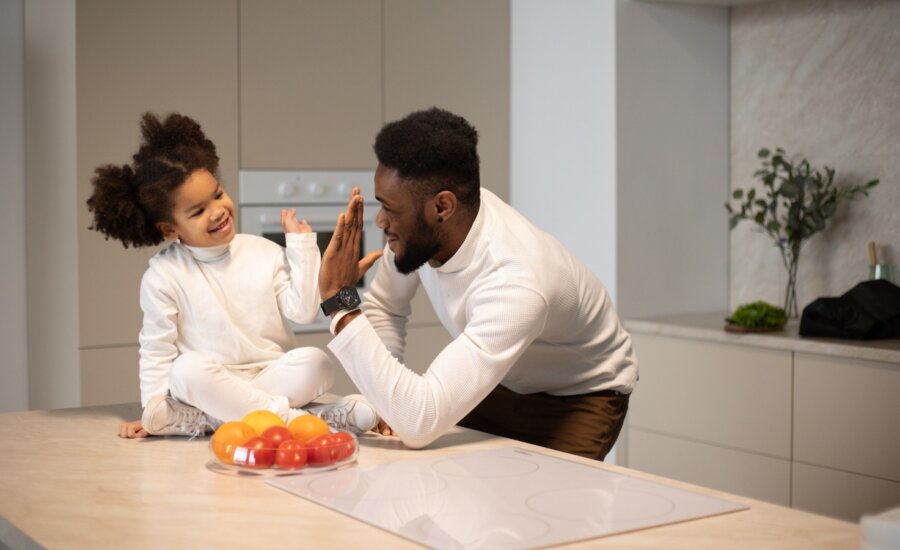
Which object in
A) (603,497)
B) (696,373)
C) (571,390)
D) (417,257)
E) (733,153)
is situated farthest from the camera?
(733,153)

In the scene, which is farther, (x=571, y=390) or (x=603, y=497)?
(x=571, y=390)

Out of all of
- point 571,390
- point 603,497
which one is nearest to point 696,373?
point 571,390

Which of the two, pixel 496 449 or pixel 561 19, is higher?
pixel 561 19

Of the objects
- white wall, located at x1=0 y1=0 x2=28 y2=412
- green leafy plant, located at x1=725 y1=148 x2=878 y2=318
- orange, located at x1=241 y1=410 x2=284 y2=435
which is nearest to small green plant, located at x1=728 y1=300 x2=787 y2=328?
green leafy plant, located at x1=725 y1=148 x2=878 y2=318

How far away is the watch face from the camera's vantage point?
77.1 inches

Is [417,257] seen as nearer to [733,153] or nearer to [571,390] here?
[571,390]

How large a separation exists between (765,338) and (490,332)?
1.62m

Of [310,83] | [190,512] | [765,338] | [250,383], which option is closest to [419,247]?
[250,383]

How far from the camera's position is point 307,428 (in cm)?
176

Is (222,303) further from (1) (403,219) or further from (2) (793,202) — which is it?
(2) (793,202)

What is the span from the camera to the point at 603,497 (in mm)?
1537

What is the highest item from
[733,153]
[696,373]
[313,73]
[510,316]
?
[313,73]

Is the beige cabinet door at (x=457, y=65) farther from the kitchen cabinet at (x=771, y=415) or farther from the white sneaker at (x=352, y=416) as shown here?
the white sneaker at (x=352, y=416)

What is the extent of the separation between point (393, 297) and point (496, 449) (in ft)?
2.01
